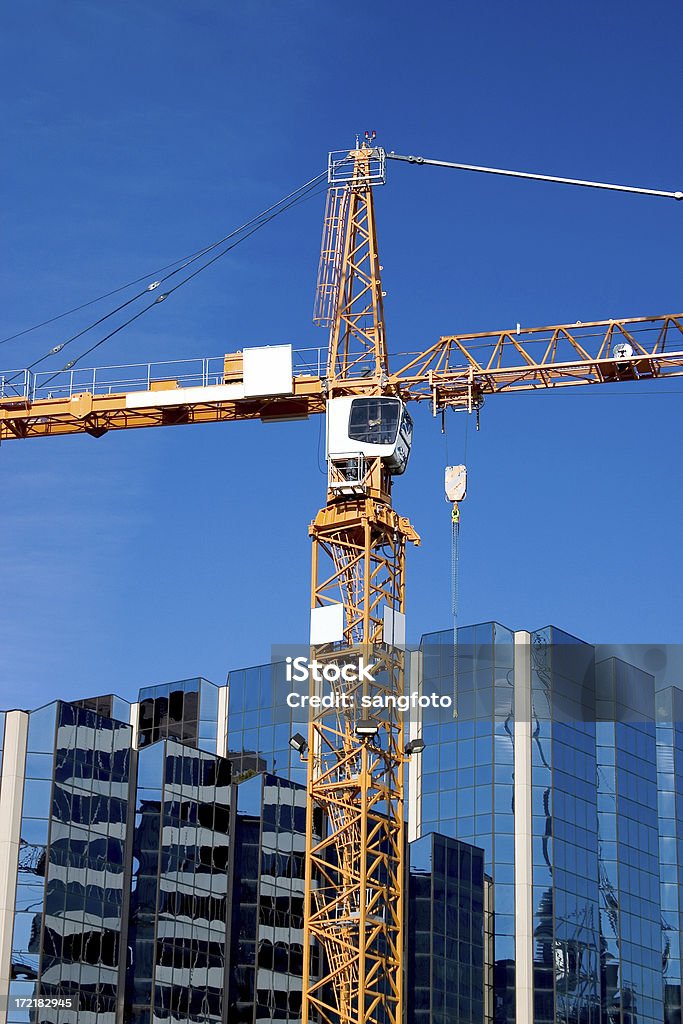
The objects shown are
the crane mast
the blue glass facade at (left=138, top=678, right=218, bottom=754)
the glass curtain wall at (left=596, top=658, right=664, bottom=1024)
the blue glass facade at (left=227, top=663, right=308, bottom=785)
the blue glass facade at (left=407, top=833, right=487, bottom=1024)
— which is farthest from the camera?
the blue glass facade at (left=138, top=678, right=218, bottom=754)

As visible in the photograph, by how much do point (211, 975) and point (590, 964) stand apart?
81.8 ft

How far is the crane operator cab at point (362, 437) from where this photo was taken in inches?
2657

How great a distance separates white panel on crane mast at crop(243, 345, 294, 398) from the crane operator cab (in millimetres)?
3140

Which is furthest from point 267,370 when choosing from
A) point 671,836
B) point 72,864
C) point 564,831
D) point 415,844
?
point 671,836

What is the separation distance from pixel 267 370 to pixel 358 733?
53.8 feet

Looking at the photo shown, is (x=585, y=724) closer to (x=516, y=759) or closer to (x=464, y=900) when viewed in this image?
(x=516, y=759)

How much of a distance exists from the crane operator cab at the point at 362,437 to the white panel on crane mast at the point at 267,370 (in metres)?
→ 3.14

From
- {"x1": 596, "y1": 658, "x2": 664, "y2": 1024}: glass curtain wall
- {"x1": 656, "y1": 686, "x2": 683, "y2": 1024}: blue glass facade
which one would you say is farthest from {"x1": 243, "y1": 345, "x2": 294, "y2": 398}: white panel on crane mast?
{"x1": 656, "y1": 686, "x2": 683, "y2": 1024}: blue glass facade


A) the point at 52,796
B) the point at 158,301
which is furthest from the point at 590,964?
the point at 158,301

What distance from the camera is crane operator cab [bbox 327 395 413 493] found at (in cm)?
6750

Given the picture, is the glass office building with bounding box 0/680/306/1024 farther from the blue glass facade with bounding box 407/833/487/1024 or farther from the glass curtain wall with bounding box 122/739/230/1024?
the blue glass facade with bounding box 407/833/487/1024

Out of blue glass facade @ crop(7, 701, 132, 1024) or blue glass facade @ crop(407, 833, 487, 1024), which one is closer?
blue glass facade @ crop(7, 701, 132, 1024)

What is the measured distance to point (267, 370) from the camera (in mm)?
70188

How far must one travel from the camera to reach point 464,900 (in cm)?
8475
